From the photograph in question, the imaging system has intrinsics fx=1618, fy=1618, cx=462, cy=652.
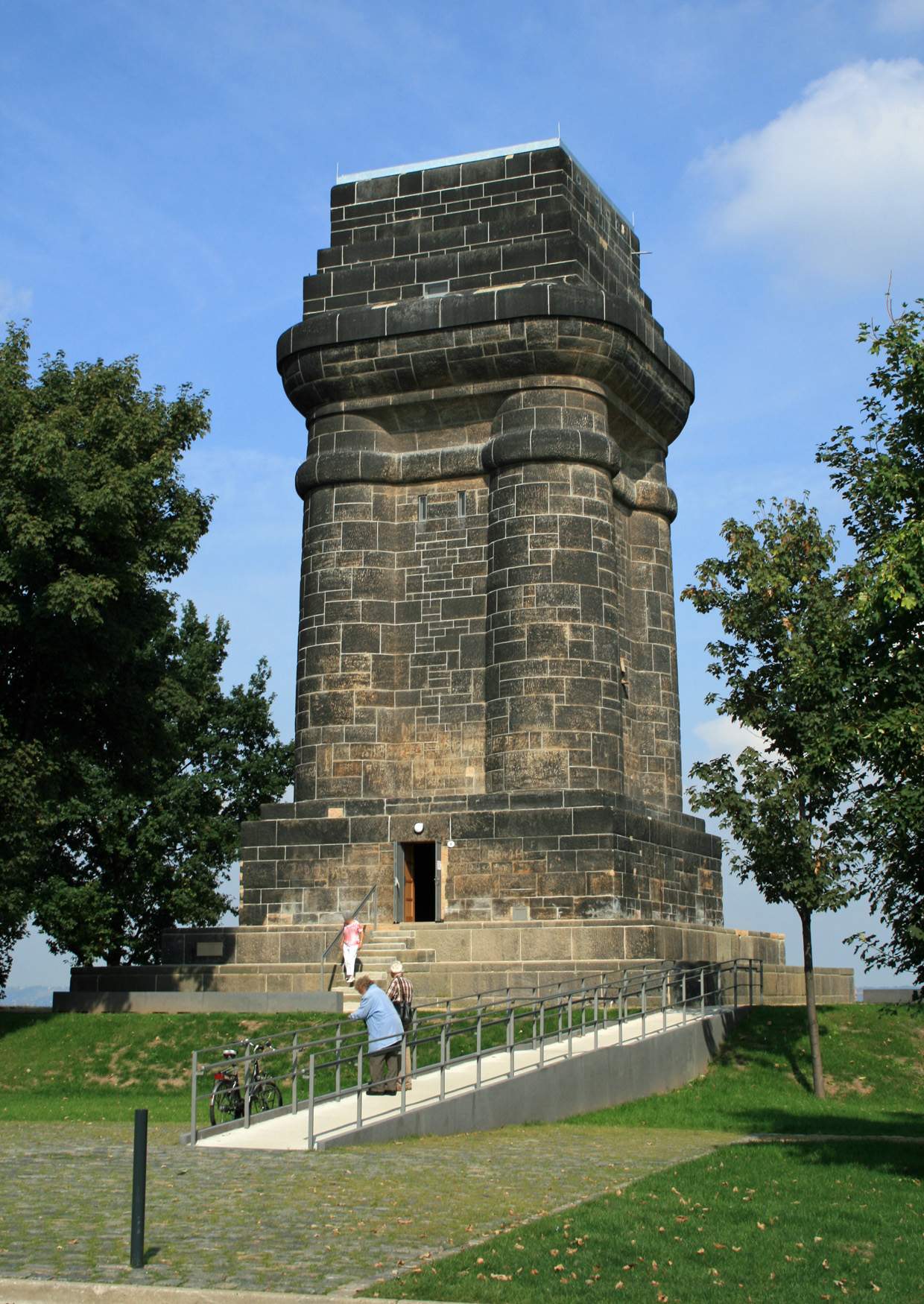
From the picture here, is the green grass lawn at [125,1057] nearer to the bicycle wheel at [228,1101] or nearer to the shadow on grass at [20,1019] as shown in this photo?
the shadow on grass at [20,1019]

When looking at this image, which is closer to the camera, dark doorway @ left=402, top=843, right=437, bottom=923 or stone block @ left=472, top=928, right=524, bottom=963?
stone block @ left=472, top=928, right=524, bottom=963

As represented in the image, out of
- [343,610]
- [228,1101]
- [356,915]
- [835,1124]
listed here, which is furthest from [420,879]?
[228,1101]

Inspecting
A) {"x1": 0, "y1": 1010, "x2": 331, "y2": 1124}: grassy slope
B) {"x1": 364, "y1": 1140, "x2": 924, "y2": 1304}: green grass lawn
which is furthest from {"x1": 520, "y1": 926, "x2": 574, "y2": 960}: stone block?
{"x1": 364, "y1": 1140, "x2": 924, "y2": 1304}: green grass lawn

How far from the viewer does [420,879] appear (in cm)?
2830

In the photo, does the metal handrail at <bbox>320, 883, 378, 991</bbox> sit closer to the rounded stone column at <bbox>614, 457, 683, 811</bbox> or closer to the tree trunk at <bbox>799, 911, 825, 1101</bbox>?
the rounded stone column at <bbox>614, 457, 683, 811</bbox>

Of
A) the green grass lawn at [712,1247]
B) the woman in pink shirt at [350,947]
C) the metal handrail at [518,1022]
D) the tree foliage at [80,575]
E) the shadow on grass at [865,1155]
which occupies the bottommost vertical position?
the green grass lawn at [712,1247]

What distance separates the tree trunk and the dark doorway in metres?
7.04

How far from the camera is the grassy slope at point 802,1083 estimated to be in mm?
18516

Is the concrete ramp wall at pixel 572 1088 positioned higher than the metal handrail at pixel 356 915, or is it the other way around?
the metal handrail at pixel 356 915

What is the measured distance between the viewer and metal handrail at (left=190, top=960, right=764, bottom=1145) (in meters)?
16.0

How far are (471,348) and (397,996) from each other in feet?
44.5

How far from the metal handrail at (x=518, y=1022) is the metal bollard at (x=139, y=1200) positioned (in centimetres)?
476

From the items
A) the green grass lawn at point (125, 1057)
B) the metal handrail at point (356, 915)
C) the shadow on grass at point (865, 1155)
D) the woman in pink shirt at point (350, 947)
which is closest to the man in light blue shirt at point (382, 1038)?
the green grass lawn at point (125, 1057)

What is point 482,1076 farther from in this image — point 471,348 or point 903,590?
point 471,348
